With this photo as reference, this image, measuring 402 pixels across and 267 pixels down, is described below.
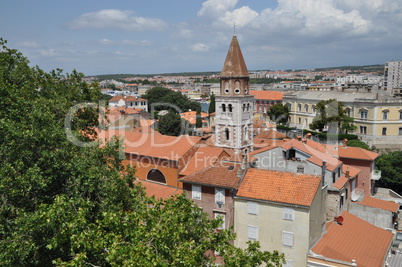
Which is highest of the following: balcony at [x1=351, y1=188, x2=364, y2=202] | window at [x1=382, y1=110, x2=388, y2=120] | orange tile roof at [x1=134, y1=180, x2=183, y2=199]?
window at [x1=382, y1=110, x2=388, y2=120]

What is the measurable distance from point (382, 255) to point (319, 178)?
6.72 m

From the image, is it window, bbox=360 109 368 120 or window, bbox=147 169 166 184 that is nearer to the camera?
window, bbox=147 169 166 184

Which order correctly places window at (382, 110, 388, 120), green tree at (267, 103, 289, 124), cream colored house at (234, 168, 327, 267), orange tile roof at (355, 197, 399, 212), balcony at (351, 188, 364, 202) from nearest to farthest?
cream colored house at (234, 168, 327, 267) → orange tile roof at (355, 197, 399, 212) → balcony at (351, 188, 364, 202) → window at (382, 110, 388, 120) → green tree at (267, 103, 289, 124)

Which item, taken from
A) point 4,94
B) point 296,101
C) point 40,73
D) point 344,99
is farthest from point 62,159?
point 296,101

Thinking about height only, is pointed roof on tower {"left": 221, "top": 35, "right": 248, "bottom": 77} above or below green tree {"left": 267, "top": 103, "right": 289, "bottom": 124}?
above

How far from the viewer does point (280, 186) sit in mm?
26141

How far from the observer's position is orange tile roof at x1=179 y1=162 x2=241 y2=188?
2794cm

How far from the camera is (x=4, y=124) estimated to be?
1870 centimetres

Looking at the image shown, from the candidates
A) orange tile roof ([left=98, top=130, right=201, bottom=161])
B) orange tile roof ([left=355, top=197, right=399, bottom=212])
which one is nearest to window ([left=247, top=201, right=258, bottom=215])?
orange tile roof ([left=98, top=130, right=201, bottom=161])

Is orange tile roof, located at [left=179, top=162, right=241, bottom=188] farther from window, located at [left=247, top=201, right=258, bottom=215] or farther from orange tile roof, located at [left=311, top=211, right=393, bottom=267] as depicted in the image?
orange tile roof, located at [left=311, top=211, right=393, bottom=267]

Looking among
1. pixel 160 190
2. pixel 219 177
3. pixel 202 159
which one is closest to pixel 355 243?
pixel 219 177

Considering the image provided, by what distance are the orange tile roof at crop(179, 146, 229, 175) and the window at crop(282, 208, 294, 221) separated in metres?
11.0

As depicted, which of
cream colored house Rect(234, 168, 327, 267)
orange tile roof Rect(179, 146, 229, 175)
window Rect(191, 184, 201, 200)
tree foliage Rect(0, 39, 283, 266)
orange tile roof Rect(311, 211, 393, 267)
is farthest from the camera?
orange tile roof Rect(179, 146, 229, 175)

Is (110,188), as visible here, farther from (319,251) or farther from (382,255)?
(382,255)
